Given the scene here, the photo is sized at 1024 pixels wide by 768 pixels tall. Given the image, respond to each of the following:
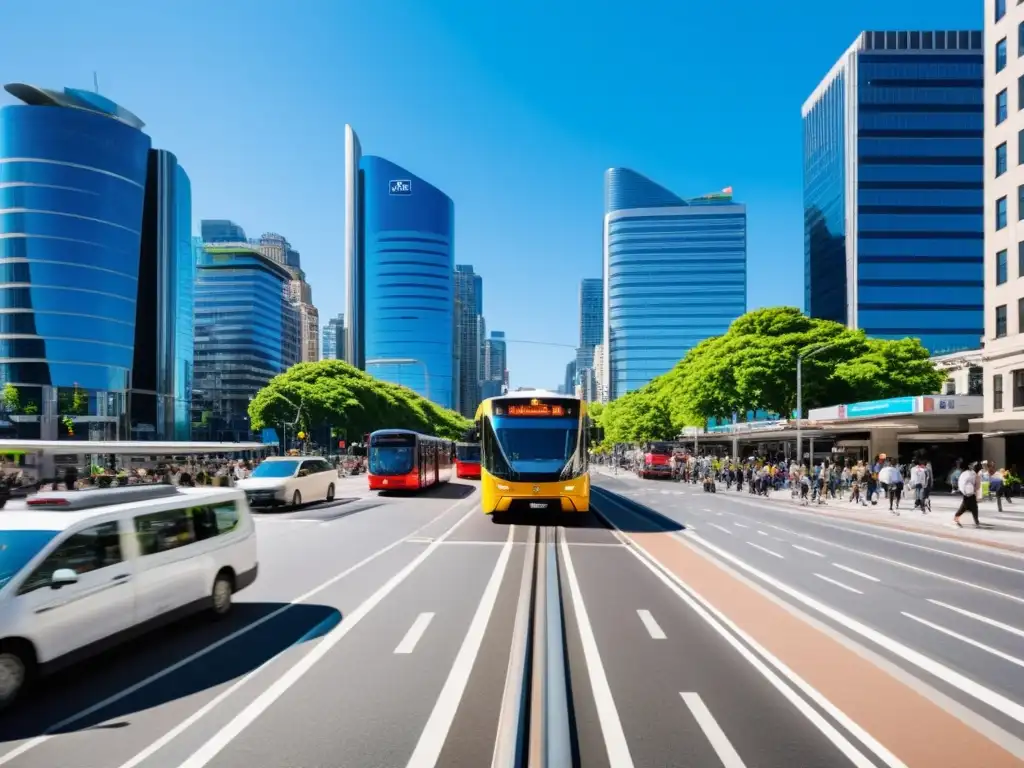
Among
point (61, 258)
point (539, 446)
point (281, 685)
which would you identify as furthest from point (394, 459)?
point (61, 258)

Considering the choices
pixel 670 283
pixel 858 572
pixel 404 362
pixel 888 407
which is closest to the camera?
pixel 858 572

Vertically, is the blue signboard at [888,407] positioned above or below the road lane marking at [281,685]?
above

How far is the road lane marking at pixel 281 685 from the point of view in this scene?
5.16 meters

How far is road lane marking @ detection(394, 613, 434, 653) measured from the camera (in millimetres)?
7773

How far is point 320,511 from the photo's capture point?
2542 cm

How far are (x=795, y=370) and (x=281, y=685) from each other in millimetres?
51018

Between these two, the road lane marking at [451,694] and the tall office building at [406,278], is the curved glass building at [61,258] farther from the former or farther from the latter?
the road lane marking at [451,694]

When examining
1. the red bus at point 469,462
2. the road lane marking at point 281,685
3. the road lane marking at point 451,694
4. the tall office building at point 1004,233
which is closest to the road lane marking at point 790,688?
the road lane marking at point 451,694

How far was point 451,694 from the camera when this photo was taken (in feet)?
20.8

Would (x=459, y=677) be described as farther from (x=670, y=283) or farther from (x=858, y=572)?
(x=670, y=283)

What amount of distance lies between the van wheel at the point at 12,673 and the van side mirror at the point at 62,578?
21.9 inches

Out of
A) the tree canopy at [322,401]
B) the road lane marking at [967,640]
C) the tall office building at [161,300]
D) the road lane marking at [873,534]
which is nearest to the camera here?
the road lane marking at [967,640]

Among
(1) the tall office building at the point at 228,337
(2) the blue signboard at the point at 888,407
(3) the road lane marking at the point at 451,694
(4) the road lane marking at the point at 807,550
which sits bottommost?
(4) the road lane marking at the point at 807,550

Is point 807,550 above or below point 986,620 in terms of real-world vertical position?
below
